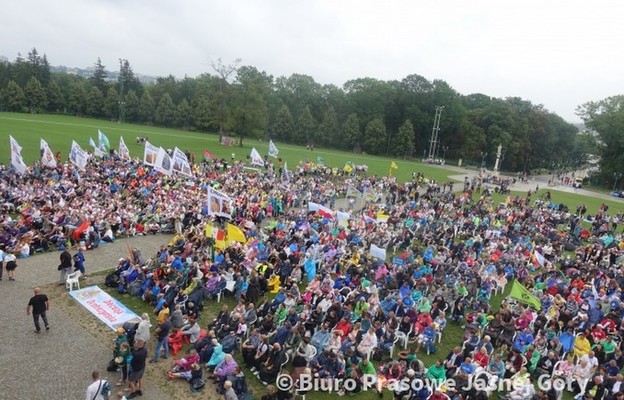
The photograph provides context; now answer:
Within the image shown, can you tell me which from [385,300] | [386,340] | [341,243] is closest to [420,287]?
[385,300]

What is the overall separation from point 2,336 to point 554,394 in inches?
546

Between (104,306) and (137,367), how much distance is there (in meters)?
5.00

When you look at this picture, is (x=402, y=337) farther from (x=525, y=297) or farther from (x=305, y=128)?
(x=305, y=128)

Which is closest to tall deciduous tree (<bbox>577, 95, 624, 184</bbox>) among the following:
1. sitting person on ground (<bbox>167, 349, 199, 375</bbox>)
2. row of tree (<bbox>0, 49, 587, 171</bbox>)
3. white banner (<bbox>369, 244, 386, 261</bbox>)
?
row of tree (<bbox>0, 49, 587, 171</bbox>)

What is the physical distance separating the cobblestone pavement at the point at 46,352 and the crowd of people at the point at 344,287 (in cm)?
110

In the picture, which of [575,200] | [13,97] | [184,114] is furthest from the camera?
[184,114]

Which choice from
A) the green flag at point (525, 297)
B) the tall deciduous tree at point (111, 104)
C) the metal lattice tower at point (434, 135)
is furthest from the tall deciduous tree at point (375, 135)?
the green flag at point (525, 297)

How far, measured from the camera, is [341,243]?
1983cm

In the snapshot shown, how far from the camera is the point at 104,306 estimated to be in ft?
45.8

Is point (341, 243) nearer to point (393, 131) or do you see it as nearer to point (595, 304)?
point (595, 304)

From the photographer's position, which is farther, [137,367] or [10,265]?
[10,265]

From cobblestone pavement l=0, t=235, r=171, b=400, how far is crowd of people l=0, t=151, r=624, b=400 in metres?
1.10

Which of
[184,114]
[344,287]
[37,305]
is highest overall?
[184,114]

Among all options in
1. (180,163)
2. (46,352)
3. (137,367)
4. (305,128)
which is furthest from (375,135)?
(137,367)
